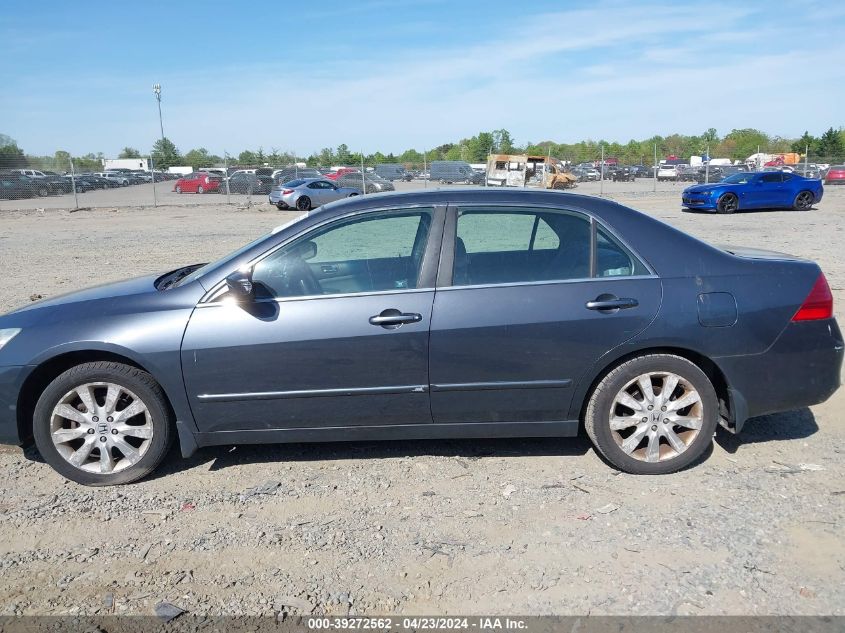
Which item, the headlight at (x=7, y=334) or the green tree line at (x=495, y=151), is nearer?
the headlight at (x=7, y=334)

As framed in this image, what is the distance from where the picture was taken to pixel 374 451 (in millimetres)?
4340

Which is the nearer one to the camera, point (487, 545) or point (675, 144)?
point (487, 545)

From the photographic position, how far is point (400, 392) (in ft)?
12.5

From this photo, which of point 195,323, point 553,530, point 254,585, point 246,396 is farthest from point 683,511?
point 195,323

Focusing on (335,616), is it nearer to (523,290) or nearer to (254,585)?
(254,585)

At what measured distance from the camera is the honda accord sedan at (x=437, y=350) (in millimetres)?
3768

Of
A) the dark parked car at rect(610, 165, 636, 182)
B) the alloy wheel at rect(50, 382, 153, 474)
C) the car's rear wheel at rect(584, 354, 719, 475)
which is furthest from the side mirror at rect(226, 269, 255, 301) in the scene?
the dark parked car at rect(610, 165, 636, 182)

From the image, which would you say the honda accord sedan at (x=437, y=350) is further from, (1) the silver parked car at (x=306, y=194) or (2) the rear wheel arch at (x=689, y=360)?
(1) the silver parked car at (x=306, y=194)

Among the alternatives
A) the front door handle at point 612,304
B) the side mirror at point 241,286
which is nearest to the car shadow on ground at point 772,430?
the front door handle at point 612,304

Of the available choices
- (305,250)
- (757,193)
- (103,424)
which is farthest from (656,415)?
(757,193)

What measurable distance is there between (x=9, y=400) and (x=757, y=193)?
74.4 feet

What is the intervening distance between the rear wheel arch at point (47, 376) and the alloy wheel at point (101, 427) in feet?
0.47

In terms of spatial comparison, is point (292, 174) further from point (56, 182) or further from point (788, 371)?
point (788, 371)

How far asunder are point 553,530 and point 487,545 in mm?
350
